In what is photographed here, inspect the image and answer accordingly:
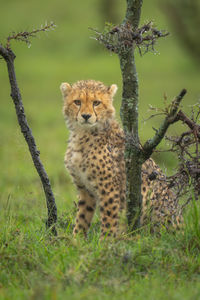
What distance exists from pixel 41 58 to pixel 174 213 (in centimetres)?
1818

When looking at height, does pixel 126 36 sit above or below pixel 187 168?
above

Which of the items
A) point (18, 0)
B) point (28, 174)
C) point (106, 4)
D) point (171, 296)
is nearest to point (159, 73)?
point (106, 4)

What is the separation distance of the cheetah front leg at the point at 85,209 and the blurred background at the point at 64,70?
0.45 m

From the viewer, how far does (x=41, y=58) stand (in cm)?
2092

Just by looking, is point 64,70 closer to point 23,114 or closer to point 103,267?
point 23,114

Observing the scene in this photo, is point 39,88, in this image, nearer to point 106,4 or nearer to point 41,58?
point 41,58

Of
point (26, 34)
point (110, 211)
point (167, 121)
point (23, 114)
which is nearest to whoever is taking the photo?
point (167, 121)

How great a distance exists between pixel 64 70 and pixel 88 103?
14577 millimetres

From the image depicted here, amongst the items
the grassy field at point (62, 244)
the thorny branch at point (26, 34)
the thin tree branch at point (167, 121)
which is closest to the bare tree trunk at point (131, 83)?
the thin tree branch at point (167, 121)

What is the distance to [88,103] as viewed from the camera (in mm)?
4027

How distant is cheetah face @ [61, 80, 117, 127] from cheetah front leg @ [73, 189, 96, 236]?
547 mm

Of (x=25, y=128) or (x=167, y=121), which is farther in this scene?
(x=25, y=128)

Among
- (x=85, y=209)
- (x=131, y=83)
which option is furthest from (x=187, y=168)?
(x=85, y=209)

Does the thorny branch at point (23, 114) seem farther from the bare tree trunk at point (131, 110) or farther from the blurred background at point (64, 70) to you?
the bare tree trunk at point (131, 110)
